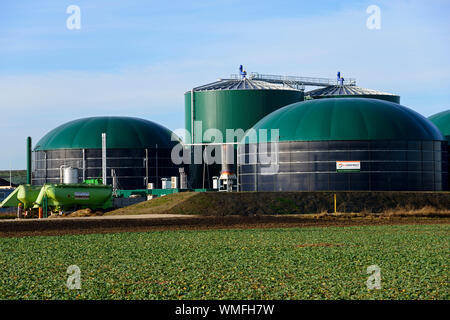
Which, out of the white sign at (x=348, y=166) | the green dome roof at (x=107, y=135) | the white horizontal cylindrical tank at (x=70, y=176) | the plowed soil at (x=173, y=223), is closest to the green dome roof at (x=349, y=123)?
the white sign at (x=348, y=166)

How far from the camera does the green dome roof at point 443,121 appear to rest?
320ft

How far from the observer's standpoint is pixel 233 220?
186ft

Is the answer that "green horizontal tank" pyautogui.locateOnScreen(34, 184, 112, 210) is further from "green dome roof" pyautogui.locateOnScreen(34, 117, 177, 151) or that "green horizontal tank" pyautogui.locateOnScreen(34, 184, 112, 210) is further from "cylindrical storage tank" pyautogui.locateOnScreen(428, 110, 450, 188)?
"cylindrical storage tank" pyautogui.locateOnScreen(428, 110, 450, 188)

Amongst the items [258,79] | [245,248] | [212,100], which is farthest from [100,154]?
[245,248]

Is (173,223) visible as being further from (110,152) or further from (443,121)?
(443,121)

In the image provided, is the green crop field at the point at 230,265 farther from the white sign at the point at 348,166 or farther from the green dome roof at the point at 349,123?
the green dome roof at the point at 349,123

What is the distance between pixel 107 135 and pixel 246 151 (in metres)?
29.6

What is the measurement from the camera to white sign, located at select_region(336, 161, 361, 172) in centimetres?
7612

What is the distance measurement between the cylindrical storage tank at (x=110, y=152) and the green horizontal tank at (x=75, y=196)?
23150 mm
